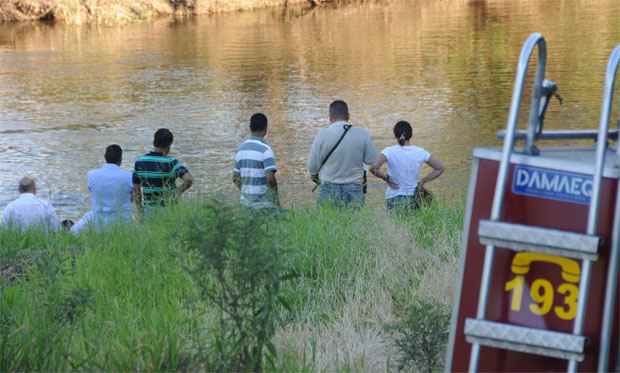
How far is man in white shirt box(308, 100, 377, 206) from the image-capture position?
10.4m

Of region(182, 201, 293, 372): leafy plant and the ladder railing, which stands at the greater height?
the ladder railing

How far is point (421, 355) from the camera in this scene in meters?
4.66

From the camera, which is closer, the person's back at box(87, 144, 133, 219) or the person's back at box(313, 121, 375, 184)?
the person's back at box(87, 144, 133, 219)

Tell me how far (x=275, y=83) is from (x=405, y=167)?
17.5 meters

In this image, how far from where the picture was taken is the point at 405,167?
33.4 ft

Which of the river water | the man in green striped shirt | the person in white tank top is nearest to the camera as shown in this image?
the man in green striped shirt

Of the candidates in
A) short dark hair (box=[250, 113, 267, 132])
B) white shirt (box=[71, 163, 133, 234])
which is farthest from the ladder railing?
white shirt (box=[71, 163, 133, 234])

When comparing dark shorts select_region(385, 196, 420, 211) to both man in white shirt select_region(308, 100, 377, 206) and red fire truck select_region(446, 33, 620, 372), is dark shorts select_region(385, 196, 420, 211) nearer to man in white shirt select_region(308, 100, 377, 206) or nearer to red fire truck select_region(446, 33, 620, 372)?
man in white shirt select_region(308, 100, 377, 206)

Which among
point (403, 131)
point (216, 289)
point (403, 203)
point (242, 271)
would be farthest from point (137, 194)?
point (242, 271)

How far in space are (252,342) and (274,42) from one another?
33.8 metres

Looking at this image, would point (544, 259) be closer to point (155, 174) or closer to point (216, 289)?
point (216, 289)

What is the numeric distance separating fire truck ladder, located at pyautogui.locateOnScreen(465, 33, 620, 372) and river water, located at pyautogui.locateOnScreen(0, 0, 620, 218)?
9.78m

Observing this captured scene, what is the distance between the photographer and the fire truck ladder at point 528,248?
3.05 m

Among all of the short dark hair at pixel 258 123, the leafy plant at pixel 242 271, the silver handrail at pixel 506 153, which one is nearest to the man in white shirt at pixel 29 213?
the short dark hair at pixel 258 123
